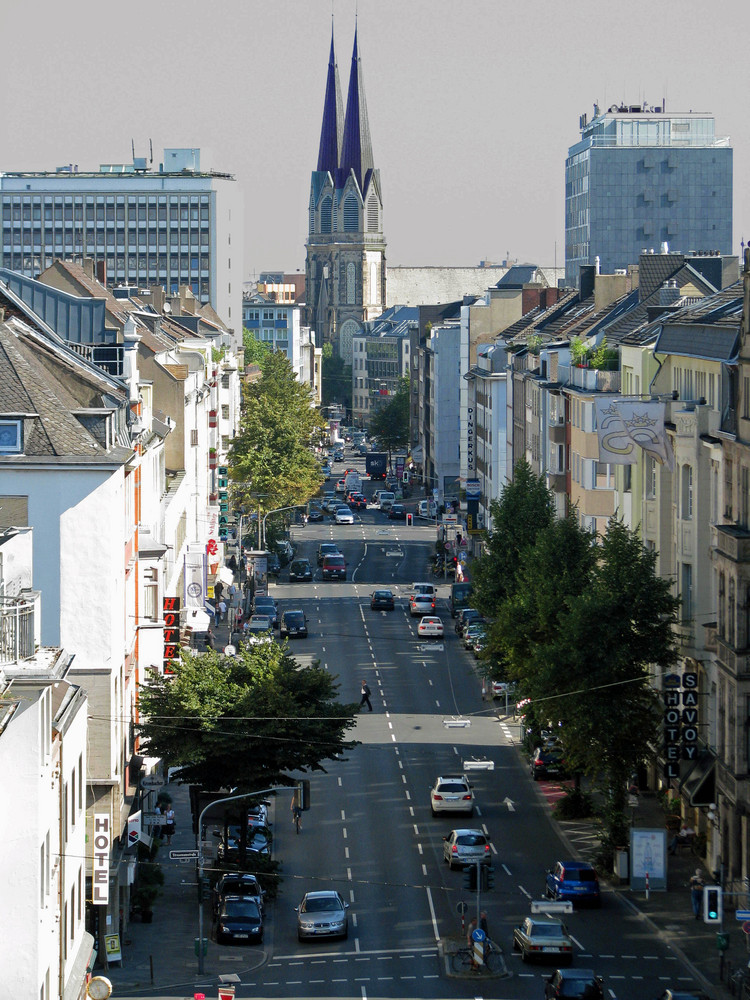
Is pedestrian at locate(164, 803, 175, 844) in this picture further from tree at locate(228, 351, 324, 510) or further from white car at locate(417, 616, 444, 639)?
tree at locate(228, 351, 324, 510)

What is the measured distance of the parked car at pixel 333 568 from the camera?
130 meters

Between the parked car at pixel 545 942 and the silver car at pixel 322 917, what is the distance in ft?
17.2

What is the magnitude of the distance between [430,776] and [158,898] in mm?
17497

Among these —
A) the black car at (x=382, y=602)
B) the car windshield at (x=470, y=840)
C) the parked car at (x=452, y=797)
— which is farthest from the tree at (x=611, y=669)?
the black car at (x=382, y=602)

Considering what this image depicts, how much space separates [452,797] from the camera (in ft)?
213

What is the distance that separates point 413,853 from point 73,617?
55.9 ft

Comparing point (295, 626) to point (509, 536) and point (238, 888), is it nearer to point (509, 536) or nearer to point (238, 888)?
point (509, 536)

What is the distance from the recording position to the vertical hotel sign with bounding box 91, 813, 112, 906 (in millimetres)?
43188

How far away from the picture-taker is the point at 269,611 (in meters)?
108

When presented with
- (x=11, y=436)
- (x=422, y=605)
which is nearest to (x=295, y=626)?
(x=422, y=605)

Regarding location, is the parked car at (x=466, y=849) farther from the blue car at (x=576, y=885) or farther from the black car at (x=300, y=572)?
the black car at (x=300, y=572)

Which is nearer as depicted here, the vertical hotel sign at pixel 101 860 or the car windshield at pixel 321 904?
the vertical hotel sign at pixel 101 860

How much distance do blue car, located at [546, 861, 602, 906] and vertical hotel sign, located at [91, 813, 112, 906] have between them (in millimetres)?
15274

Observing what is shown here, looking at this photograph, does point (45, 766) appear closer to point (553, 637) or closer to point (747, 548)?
point (747, 548)
